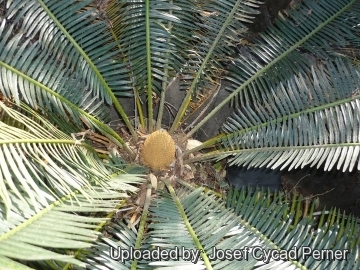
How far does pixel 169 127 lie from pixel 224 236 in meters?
0.83

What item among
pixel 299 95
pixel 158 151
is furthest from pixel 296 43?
pixel 158 151

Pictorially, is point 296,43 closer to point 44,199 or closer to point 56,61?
point 56,61

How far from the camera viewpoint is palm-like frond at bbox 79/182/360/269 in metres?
1.09

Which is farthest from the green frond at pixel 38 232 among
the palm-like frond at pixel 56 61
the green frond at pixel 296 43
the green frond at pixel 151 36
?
the green frond at pixel 296 43

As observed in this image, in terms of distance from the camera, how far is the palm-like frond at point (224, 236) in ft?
3.58

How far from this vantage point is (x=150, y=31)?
1.55m

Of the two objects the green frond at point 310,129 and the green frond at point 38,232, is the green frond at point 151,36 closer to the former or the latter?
the green frond at point 310,129

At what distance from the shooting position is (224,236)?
120 centimetres

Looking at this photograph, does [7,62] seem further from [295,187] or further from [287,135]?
[295,187]

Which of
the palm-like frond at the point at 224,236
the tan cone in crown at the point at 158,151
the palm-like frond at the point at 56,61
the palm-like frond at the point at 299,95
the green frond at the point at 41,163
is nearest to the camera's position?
the green frond at the point at 41,163

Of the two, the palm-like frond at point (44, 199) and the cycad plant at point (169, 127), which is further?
the cycad plant at point (169, 127)

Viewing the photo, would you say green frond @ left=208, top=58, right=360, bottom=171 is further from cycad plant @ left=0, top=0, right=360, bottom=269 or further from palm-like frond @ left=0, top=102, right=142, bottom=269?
palm-like frond @ left=0, top=102, right=142, bottom=269

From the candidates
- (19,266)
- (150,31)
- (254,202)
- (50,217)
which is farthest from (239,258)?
(150,31)

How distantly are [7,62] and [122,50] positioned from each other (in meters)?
0.46
